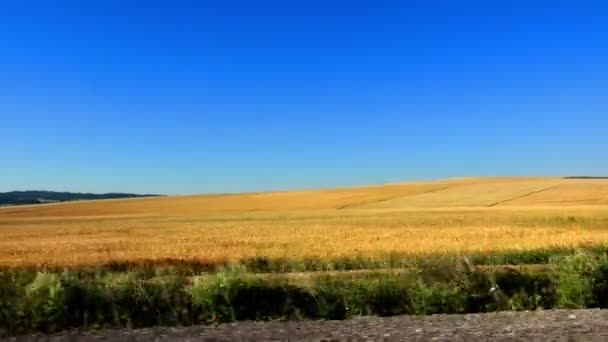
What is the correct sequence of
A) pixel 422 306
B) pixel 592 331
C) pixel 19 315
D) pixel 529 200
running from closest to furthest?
pixel 592 331
pixel 19 315
pixel 422 306
pixel 529 200

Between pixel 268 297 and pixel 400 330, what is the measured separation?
3.86 metres

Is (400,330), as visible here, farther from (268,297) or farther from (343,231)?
(343,231)

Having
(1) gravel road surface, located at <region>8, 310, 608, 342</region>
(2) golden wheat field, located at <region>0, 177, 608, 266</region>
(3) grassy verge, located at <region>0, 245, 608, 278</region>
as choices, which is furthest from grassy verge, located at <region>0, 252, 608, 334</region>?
(2) golden wheat field, located at <region>0, 177, 608, 266</region>

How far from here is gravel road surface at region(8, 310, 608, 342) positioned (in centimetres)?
955

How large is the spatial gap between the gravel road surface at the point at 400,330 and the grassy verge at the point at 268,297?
116 centimetres

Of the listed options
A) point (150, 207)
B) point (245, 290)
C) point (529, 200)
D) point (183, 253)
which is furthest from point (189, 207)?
point (245, 290)

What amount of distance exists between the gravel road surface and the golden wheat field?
13.5 meters

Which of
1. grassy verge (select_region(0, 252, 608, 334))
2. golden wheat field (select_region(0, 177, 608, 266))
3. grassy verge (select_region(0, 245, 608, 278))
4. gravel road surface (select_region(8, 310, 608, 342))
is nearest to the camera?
gravel road surface (select_region(8, 310, 608, 342))

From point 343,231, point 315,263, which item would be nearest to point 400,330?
point 315,263

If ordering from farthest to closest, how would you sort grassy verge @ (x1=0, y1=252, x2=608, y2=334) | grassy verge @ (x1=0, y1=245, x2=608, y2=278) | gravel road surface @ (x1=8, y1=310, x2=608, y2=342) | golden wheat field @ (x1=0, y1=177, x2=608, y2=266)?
golden wheat field @ (x1=0, y1=177, x2=608, y2=266) → grassy verge @ (x1=0, y1=245, x2=608, y2=278) → grassy verge @ (x1=0, y1=252, x2=608, y2=334) → gravel road surface @ (x1=8, y1=310, x2=608, y2=342)

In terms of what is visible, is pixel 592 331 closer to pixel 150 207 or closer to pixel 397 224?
pixel 397 224

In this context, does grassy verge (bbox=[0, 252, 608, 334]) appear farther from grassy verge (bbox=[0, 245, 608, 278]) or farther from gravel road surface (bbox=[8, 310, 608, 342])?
grassy verge (bbox=[0, 245, 608, 278])

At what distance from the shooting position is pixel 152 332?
34.2ft

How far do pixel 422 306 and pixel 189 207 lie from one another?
3568 inches
